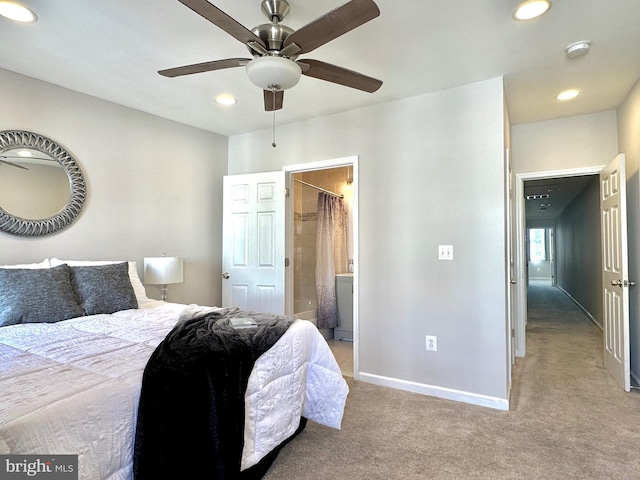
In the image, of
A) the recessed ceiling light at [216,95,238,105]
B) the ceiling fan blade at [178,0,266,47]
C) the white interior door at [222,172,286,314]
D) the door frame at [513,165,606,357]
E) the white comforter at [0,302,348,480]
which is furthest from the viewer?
the door frame at [513,165,606,357]

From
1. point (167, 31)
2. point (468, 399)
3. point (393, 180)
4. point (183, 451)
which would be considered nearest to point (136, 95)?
point (167, 31)

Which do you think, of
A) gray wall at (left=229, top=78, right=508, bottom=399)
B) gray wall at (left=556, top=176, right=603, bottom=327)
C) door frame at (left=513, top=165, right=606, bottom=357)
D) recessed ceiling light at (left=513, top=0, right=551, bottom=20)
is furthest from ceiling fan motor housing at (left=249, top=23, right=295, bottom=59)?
gray wall at (left=556, top=176, right=603, bottom=327)

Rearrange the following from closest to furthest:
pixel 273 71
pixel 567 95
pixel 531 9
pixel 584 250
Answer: pixel 273 71 < pixel 531 9 < pixel 567 95 < pixel 584 250

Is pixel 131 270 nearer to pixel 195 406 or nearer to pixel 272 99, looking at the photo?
pixel 272 99

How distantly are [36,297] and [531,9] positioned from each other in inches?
129

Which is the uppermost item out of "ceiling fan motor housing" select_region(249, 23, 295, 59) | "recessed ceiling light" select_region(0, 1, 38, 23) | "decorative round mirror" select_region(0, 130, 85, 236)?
"recessed ceiling light" select_region(0, 1, 38, 23)

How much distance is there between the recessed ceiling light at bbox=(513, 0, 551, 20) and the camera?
1.85 meters

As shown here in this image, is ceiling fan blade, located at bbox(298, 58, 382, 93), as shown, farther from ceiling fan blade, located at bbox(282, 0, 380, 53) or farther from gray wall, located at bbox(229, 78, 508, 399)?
gray wall, located at bbox(229, 78, 508, 399)

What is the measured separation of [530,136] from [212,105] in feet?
10.7

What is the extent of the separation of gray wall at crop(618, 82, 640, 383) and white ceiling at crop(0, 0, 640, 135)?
0.16 metres

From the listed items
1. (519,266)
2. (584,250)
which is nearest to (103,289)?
(519,266)

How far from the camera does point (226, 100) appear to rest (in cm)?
315

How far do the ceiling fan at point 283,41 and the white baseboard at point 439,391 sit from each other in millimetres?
2318

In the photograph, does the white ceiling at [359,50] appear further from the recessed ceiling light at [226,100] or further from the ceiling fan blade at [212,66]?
the ceiling fan blade at [212,66]
